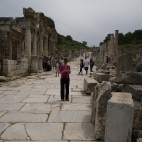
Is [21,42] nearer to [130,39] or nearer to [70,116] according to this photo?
[70,116]

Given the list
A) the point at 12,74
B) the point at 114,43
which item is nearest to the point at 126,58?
the point at 12,74

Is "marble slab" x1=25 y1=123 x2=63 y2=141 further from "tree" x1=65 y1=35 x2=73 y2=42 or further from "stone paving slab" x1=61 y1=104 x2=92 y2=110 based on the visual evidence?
"tree" x1=65 y1=35 x2=73 y2=42

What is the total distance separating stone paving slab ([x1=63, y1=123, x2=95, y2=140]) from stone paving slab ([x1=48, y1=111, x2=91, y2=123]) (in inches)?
12.6

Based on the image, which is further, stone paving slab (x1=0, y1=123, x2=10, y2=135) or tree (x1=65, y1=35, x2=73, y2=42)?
tree (x1=65, y1=35, x2=73, y2=42)

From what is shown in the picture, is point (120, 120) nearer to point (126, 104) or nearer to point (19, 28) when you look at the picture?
point (126, 104)

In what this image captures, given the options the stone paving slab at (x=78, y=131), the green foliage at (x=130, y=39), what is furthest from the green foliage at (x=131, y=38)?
the stone paving slab at (x=78, y=131)

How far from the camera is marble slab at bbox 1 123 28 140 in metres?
3.60

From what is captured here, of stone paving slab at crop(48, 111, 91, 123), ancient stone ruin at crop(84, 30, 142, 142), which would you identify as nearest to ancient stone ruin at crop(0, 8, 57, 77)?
stone paving slab at crop(48, 111, 91, 123)

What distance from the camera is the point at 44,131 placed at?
153 inches

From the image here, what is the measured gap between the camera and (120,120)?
9.92 feet

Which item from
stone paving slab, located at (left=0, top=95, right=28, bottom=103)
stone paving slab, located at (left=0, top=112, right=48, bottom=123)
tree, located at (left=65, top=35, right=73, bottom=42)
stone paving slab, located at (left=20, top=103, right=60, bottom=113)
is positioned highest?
tree, located at (left=65, top=35, right=73, bottom=42)

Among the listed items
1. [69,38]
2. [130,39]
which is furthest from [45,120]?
[69,38]

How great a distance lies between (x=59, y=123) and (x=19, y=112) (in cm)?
137

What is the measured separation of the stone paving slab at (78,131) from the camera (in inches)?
143
